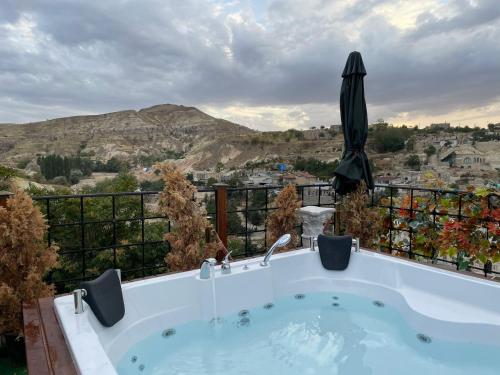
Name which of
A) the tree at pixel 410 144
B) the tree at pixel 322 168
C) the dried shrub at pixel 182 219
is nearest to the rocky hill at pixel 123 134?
the tree at pixel 410 144

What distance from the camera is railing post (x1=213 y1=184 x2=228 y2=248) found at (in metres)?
3.43

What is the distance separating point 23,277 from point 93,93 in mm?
14892

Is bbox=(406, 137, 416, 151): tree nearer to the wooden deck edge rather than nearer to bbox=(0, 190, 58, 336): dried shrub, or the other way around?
bbox=(0, 190, 58, 336): dried shrub

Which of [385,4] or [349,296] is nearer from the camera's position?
[349,296]

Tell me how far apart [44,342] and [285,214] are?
264cm

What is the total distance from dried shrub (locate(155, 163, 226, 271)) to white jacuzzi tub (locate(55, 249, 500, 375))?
498 millimetres

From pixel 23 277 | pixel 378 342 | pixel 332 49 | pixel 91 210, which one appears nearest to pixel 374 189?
pixel 378 342

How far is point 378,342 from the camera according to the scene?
7.70 feet

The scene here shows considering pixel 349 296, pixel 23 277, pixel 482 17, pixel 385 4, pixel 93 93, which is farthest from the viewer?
pixel 93 93

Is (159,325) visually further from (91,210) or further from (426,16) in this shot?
(426,16)

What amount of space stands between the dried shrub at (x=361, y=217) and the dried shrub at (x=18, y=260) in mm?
2889

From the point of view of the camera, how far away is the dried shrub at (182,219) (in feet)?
9.72

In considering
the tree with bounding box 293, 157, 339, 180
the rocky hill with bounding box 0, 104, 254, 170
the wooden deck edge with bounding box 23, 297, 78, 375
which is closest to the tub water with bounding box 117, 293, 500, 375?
the wooden deck edge with bounding box 23, 297, 78, 375

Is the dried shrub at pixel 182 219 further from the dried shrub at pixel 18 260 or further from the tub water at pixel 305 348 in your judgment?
the dried shrub at pixel 18 260
